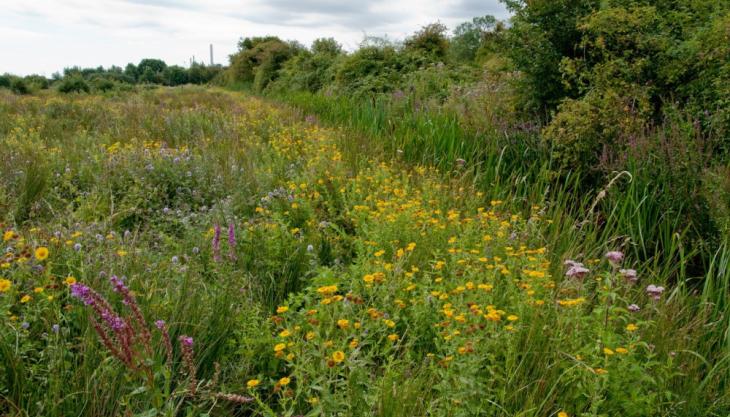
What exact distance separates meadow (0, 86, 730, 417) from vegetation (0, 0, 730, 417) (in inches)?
0.7

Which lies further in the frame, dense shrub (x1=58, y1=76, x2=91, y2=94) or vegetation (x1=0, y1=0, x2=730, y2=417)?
dense shrub (x1=58, y1=76, x2=91, y2=94)

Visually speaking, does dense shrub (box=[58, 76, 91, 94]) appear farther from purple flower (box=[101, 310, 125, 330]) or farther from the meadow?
purple flower (box=[101, 310, 125, 330])

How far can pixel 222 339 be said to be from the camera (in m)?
2.33

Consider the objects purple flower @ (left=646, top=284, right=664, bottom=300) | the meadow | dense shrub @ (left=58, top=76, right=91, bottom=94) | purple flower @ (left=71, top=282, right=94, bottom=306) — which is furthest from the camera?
dense shrub @ (left=58, top=76, right=91, bottom=94)

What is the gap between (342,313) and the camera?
2.15 meters

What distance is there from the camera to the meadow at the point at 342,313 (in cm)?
186

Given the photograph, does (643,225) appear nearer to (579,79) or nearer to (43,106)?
(579,79)

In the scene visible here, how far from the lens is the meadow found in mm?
1859

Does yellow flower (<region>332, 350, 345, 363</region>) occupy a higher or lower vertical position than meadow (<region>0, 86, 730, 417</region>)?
higher

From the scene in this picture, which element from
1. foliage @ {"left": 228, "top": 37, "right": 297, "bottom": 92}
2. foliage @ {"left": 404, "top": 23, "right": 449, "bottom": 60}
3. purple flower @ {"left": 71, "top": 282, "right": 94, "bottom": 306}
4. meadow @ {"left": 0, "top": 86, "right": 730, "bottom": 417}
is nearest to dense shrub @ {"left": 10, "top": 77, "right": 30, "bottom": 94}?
foliage @ {"left": 228, "top": 37, "right": 297, "bottom": 92}

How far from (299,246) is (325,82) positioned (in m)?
14.8

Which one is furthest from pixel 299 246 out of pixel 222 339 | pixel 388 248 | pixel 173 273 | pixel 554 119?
pixel 554 119

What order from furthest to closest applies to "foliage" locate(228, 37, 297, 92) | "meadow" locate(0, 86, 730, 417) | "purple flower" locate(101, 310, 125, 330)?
"foliage" locate(228, 37, 297, 92) < "meadow" locate(0, 86, 730, 417) < "purple flower" locate(101, 310, 125, 330)

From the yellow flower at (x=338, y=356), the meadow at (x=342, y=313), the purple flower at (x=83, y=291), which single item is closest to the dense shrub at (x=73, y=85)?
the meadow at (x=342, y=313)
